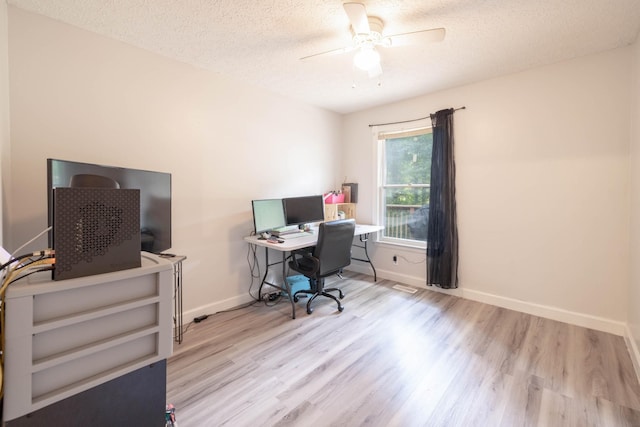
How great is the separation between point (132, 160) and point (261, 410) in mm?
2144

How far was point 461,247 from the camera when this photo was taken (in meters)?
3.33

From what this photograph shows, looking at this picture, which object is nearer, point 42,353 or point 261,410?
point 42,353

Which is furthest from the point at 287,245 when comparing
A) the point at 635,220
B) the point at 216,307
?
the point at 635,220

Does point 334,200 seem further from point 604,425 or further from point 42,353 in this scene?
point 42,353

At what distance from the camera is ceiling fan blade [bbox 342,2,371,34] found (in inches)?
63.3

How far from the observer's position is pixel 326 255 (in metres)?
2.84

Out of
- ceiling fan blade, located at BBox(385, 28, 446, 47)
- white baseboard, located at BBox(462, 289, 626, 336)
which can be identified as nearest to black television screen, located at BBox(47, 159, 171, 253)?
ceiling fan blade, located at BBox(385, 28, 446, 47)

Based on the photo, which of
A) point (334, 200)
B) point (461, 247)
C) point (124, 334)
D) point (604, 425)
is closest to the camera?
point (124, 334)

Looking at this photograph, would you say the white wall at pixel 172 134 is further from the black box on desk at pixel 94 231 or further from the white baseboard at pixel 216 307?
the black box on desk at pixel 94 231

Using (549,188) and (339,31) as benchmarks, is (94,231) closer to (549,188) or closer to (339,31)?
(339,31)

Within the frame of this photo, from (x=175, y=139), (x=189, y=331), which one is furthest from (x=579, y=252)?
(x=175, y=139)

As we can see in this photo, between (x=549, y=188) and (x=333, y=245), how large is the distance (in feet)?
7.24

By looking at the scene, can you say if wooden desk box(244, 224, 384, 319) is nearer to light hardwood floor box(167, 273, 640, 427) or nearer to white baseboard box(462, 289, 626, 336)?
light hardwood floor box(167, 273, 640, 427)

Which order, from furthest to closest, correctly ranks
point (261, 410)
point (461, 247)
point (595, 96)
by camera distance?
point (461, 247) → point (595, 96) → point (261, 410)
